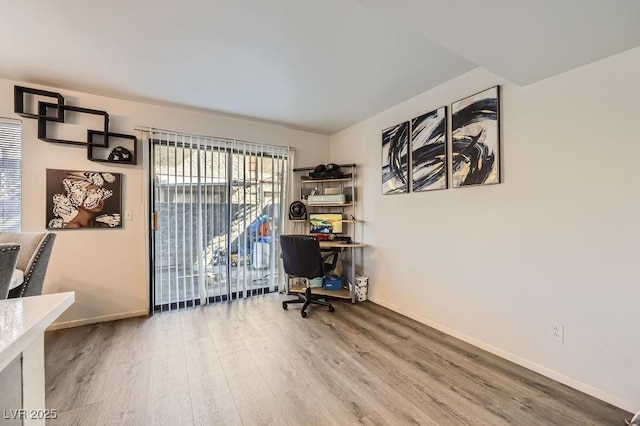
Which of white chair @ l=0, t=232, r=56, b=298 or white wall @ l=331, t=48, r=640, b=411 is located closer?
white wall @ l=331, t=48, r=640, b=411

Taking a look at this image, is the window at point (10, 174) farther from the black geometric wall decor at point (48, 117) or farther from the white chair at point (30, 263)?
the white chair at point (30, 263)

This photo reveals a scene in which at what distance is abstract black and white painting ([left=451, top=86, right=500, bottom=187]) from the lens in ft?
6.99

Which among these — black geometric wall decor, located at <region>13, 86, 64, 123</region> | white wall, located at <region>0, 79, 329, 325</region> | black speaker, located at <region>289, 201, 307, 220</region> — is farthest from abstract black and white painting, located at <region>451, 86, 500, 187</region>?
black geometric wall decor, located at <region>13, 86, 64, 123</region>

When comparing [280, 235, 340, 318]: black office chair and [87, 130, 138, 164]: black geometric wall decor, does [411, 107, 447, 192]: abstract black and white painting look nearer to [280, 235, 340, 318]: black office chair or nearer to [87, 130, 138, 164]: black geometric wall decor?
[280, 235, 340, 318]: black office chair

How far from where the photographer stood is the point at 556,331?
1.84 meters

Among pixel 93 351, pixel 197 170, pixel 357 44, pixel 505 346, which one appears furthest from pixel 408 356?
pixel 197 170

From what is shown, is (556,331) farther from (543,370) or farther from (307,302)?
(307,302)

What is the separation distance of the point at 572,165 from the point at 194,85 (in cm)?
318

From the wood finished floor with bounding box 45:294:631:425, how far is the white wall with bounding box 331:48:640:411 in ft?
0.75

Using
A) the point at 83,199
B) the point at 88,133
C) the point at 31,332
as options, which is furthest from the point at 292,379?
the point at 88,133

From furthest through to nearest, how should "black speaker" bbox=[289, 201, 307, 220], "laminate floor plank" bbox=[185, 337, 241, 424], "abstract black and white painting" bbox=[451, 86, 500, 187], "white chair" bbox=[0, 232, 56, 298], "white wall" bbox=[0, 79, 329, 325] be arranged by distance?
1. "black speaker" bbox=[289, 201, 307, 220]
2. "white wall" bbox=[0, 79, 329, 325]
3. "abstract black and white painting" bbox=[451, 86, 500, 187]
4. "white chair" bbox=[0, 232, 56, 298]
5. "laminate floor plank" bbox=[185, 337, 241, 424]

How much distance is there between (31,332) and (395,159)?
9.94ft

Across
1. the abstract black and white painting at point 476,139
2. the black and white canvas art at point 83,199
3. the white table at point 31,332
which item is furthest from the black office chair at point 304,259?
the white table at point 31,332

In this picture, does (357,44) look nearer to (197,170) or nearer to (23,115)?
(197,170)
